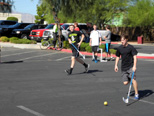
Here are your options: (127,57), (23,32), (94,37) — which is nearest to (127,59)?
(127,57)

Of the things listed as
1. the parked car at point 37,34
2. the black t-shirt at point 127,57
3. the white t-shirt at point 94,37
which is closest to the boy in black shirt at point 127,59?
the black t-shirt at point 127,57

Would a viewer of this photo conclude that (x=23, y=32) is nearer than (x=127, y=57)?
No

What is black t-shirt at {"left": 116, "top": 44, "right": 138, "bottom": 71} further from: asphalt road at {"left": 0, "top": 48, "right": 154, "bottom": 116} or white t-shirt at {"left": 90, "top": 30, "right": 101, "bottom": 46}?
white t-shirt at {"left": 90, "top": 30, "right": 101, "bottom": 46}

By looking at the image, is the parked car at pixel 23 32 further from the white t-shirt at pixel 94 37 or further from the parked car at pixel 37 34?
the white t-shirt at pixel 94 37

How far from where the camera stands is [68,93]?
9297 mm

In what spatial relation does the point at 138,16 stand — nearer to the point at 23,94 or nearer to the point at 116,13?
the point at 116,13

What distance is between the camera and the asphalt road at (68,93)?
731cm

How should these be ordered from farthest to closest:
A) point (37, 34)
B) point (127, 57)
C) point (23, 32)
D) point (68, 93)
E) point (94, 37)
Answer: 1. point (23, 32)
2. point (37, 34)
3. point (94, 37)
4. point (68, 93)
5. point (127, 57)

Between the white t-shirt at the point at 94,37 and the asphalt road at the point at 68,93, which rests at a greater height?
the white t-shirt at the point at 94,37

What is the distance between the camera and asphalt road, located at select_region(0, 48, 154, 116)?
24.0 ft

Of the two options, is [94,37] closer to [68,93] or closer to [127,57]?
[68,93]

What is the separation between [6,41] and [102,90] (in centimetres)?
2334

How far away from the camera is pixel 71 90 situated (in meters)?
9.75

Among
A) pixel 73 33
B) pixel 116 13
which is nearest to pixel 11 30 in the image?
pixel 116 13
